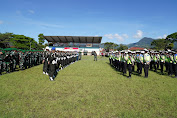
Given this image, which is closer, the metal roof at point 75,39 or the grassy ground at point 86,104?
the grassy ground at point 86,104

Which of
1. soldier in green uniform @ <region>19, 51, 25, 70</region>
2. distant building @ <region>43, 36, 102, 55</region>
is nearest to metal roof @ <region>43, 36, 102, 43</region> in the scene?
distant building @ <region>43, 36, 102, 55</region>

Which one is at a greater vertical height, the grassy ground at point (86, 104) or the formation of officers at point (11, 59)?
the formation of officers at point (11, 59)

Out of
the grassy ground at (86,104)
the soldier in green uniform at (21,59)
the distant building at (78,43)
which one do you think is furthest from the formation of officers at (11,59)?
the distant building at (78,43)

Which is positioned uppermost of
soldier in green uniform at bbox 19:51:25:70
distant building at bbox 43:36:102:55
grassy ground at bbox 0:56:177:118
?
distant building at bbox 43:36:102:55

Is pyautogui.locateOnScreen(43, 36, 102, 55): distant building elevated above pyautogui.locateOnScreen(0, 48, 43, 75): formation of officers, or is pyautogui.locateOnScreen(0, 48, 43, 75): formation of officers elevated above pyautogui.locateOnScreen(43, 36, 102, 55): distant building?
pyautogui.locateOnScreen(43, 36, 102, 55): distant building

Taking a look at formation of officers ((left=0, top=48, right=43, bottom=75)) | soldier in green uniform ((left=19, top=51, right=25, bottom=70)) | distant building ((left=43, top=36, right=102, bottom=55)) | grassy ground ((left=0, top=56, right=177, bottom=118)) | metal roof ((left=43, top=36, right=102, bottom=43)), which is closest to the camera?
grassy ground ((left=0, top=56, right=177, bottom=118))

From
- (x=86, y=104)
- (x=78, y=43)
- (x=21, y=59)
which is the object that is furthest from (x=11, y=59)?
(x=78, y=43)

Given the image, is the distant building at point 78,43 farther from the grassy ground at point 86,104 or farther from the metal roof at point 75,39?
the grassy ground at point 86,104

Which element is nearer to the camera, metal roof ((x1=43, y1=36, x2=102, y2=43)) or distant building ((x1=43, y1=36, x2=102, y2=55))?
metal roof ((x1=43, y1=36, x2=102, y2=43))

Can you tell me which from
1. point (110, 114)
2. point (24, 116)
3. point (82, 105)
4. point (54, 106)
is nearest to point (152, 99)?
point (110, 114)

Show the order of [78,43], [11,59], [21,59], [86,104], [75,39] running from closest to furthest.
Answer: [86,104]
[11,59]
[21,59]
[75,39]
[78,43]

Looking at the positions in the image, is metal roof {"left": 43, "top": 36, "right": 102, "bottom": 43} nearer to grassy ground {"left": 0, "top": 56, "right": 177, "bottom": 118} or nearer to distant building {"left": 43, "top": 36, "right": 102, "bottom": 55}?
distant building {"left": 43, "top": 36, "right": 102, "bottom": 55}

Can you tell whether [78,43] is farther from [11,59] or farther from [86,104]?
[86,104]

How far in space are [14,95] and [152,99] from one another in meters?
5.17
